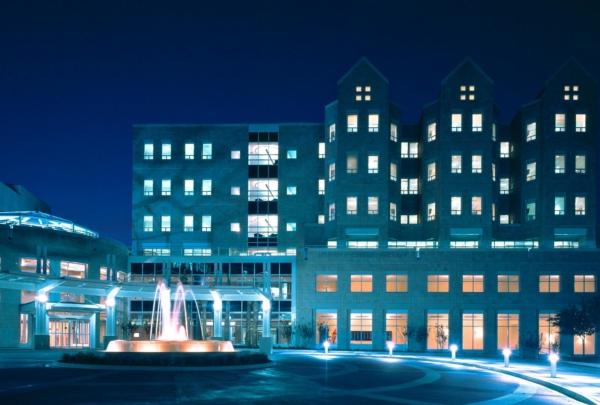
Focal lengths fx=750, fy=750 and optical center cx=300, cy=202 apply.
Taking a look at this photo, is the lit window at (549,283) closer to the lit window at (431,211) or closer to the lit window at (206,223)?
the lit window at (431,211)

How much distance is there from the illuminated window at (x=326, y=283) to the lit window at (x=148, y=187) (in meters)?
25.4

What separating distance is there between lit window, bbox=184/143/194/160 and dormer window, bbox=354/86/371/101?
21.8m

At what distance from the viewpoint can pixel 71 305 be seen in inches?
2506

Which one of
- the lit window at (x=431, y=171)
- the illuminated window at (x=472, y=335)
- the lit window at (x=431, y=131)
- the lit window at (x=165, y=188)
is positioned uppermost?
the lit window at (x=431, y=131)

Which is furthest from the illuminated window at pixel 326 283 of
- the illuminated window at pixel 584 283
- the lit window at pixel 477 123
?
the illuminated window at pixel 584 283

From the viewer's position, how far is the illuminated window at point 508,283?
75688mm

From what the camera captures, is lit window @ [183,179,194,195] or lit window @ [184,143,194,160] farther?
lit window @ [184,143,194,160]

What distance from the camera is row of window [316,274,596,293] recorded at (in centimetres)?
7544

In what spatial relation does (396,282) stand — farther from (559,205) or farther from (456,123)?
(559,205)

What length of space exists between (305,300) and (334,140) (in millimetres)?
18433

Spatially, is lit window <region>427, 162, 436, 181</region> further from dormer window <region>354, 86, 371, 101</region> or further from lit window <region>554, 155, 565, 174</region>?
lit window <region>554, 155, 565, 174</region>

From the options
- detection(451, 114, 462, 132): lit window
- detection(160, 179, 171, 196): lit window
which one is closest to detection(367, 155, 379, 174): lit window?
detection(451, 114, 462, 132): lit window

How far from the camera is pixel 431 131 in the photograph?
8319 cm

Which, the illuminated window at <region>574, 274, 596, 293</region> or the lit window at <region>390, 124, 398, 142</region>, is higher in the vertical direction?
the lit window at <region>390, 124, 398, 142</region>
